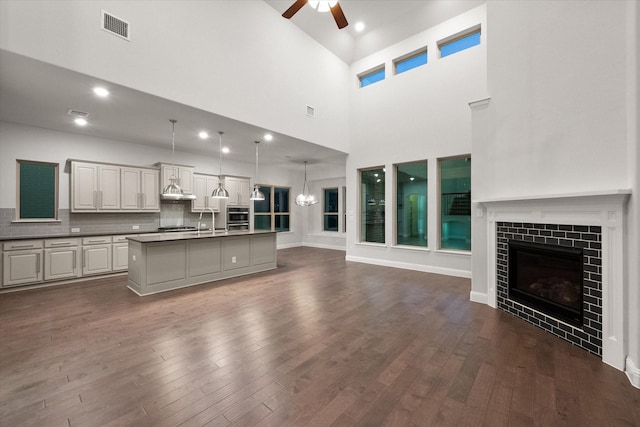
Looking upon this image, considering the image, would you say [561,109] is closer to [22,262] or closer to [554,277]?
[554,277]

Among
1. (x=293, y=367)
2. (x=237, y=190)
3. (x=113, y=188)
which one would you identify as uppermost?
(x=237, y=190)

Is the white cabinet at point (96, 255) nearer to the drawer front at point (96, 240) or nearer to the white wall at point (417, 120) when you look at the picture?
the drawer front at point (96, 240)

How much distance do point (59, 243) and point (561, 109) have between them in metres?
8.01

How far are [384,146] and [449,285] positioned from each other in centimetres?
360

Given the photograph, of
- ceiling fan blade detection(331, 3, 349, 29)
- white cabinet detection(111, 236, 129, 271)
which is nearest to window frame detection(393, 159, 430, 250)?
ceiling fan blade detection(331, 3, 349, 29)

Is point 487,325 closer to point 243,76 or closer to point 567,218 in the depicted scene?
point 567,218

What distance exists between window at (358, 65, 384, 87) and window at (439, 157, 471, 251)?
2.97 meters

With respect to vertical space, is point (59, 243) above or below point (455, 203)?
below

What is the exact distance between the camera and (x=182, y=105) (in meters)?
4.12

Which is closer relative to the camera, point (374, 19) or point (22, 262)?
point (22, 262)

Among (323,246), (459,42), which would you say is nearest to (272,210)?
(323,246)

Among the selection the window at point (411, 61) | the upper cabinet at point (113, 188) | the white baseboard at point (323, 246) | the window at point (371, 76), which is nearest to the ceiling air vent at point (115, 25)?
the upper cabinet at point (113, 188)

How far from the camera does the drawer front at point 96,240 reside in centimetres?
524

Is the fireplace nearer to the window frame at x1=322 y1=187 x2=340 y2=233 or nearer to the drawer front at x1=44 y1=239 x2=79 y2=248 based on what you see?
the window frame at x1=322 y1=187 x2=340 y2=233
